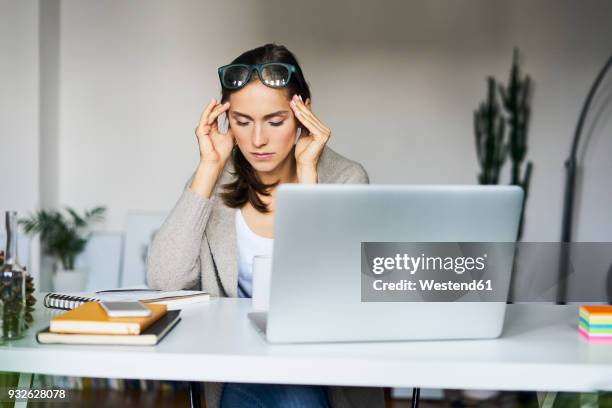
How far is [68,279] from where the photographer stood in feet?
13.0

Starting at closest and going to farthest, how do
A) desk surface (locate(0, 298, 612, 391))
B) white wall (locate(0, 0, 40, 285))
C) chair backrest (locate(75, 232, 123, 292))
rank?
1. desk surface (locate(0, 298, 612, 391))
2. white wall (locate(0, 0, 40, 285))
3. chair backrest (locate(75, 232, 123, 292))

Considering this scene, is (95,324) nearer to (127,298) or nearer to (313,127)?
(127,298)

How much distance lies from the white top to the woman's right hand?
0.63ft

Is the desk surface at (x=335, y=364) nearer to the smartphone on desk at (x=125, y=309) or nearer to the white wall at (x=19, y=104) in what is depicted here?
the smartphone on desk at (x=125, y=309)

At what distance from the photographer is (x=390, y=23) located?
4148 mm

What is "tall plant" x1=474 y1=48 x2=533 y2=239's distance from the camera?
4004 millimetres

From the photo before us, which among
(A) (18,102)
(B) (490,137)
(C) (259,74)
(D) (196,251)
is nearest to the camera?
(D) (196,251)

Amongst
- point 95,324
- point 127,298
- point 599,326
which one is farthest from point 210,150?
point 599,326

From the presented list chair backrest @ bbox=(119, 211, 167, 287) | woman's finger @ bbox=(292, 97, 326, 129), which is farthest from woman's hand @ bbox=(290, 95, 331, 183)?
chair backrest @ bbox=(119, 211, 167, 287)

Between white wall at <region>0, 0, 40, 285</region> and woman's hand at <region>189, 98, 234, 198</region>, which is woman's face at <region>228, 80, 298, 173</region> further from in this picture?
white wall at <region>0, 0, 40, 285</region>

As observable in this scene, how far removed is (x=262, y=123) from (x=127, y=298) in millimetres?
698

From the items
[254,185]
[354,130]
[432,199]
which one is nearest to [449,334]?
[432,199]

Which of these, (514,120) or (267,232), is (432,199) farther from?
(514,120)

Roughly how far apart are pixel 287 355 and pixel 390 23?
11.4ft
